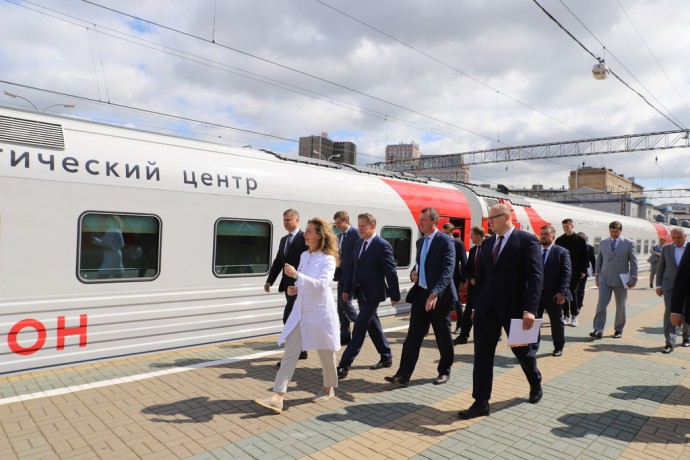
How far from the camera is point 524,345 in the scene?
14.6ft

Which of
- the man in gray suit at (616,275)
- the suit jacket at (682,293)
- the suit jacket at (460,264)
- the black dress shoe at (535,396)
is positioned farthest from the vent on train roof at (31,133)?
the man in gray suit at (616,275)

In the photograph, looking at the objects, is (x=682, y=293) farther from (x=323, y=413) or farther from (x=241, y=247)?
(x=241, y=247)

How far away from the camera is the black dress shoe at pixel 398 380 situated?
16.8 ft

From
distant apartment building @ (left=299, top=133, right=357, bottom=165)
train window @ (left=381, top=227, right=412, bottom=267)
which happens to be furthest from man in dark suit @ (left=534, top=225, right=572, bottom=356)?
distant apartment building @ (left=299, top=133, right=357, bottom=165)

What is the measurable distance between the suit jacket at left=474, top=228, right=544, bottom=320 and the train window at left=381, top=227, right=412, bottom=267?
4809 mm

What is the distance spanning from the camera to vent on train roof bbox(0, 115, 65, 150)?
483cm

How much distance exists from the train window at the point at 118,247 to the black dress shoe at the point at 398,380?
297 cm

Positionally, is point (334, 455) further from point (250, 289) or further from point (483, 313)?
point (250, 289)

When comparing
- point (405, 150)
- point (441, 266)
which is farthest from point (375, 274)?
point (405, 150)

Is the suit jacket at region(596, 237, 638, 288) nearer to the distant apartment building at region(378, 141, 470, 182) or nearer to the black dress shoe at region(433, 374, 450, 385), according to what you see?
the black dress shoe at region(433, 374, 450, 385)

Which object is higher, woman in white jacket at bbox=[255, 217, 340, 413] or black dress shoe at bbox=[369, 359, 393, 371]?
woman in white jacket at bbox=[255, 217, 340, 413]

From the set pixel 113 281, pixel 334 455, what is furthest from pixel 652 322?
pixel 113 281

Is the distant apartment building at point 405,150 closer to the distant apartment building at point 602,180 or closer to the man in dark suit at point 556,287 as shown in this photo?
the distant apartment building at point 602,180

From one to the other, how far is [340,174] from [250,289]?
2.76 meters
